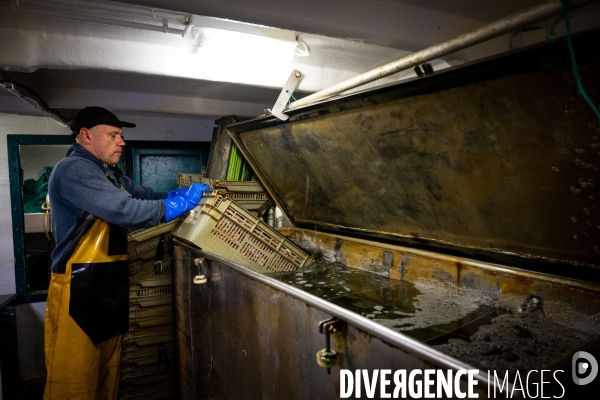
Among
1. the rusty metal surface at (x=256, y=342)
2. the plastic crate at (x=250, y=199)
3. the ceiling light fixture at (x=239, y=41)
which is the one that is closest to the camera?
the rusty metal surface at (x=256, y=342)

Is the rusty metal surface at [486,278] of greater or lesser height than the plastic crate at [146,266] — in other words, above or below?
above

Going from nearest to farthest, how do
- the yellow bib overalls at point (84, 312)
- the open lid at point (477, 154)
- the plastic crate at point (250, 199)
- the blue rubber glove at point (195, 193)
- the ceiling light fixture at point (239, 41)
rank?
1. the open lid at point (477, 154)
2. the ceiling light fixture at point (239, 41)
3. the yellow bib overalls at point (84, 312)
4. the blue rubber glove at point (195, 193)
5. the plastic crate at point (250, 199)

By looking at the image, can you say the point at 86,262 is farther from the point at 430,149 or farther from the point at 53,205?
the point at 430,149

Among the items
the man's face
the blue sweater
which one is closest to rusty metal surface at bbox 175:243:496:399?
the blue sweater

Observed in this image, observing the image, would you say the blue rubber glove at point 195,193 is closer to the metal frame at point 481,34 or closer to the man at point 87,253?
the man at point 87,253

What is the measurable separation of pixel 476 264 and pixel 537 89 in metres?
1.16

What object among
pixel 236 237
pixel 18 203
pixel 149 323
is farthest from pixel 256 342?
pixel 18 203

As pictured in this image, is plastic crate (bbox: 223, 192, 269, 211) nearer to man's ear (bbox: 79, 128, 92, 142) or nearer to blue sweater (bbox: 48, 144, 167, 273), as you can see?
blue sweater (bbox: 48, 144, 167, 273)

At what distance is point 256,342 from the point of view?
83.9 inches

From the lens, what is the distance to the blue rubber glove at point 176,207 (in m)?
2.77

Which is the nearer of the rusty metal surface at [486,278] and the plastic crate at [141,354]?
the rusty metal surface at [486,278]

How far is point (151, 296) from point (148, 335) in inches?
15.7

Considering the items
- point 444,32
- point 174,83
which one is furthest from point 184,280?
point 444,32

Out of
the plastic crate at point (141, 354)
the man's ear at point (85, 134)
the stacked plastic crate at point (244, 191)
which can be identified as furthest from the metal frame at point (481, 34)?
the plastic crate at point (141, 354)
